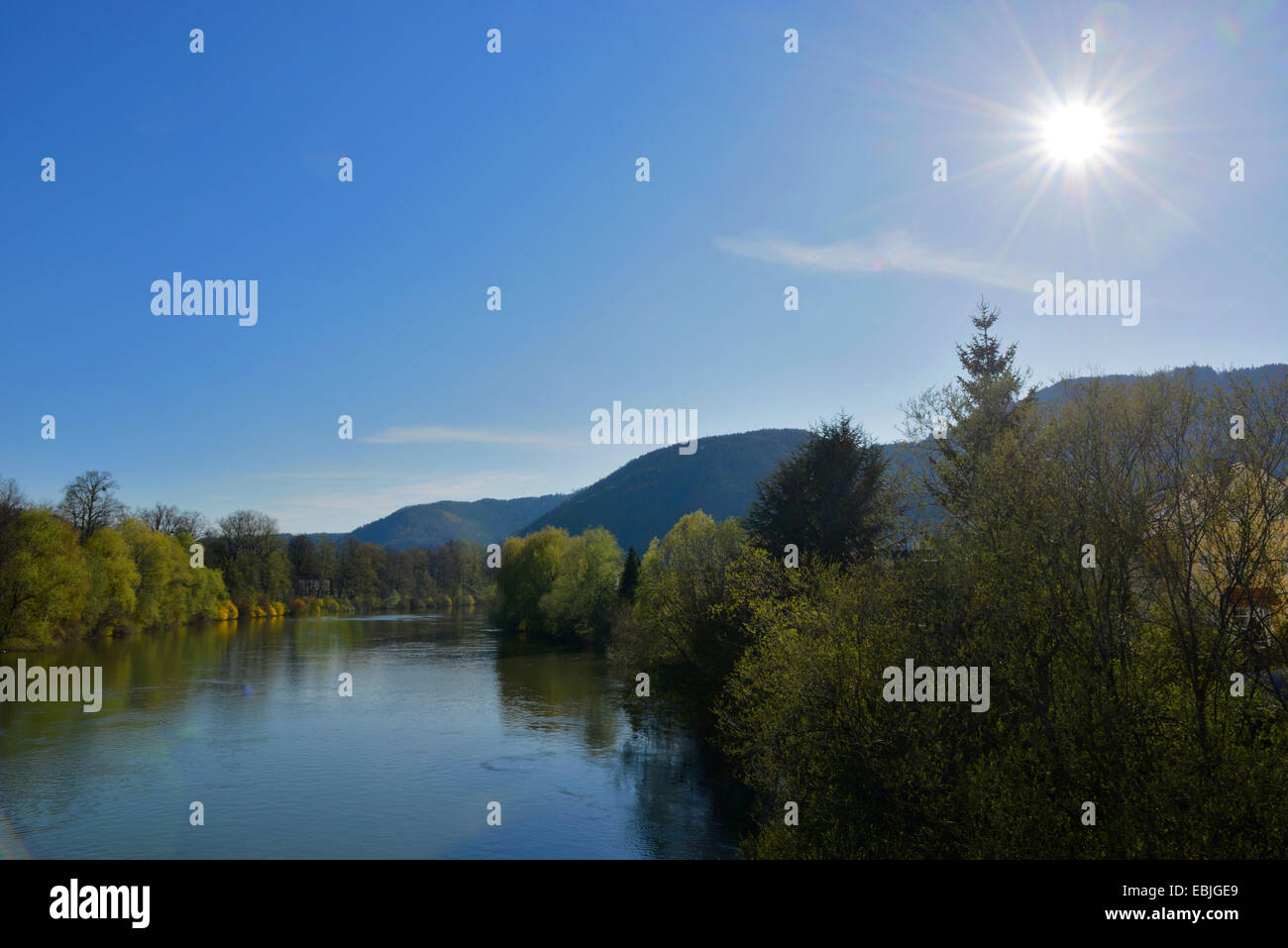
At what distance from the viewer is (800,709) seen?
57.0 feet

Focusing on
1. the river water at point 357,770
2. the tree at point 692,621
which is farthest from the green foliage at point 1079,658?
the tree at point 692,621

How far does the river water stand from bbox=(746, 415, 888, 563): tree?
9039 mm

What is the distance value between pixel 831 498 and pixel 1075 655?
15.6 meters

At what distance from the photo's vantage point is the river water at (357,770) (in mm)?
21469

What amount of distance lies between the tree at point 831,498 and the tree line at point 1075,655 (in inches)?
331

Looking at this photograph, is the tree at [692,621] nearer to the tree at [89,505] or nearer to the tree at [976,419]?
the tree at [976,419]

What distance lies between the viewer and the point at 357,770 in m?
28.8

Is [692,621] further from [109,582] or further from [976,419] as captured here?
[109,582]

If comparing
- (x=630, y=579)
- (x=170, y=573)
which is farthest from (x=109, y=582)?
(x=630, y=579)

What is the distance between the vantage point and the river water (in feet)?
70.4
